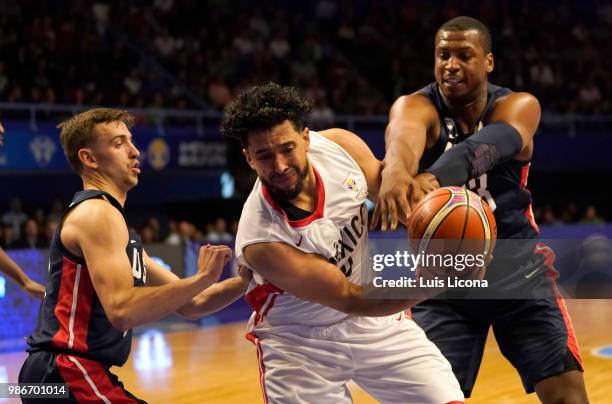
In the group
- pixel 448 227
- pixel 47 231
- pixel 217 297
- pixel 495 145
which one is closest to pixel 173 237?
pixel 47 231

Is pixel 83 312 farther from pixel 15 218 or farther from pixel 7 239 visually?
pixel 15 218

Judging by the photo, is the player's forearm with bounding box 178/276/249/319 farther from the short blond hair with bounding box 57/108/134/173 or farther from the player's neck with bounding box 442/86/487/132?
the player's neck with bounding box 442/86/487/132

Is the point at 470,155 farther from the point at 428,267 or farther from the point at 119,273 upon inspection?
the point at 119,273

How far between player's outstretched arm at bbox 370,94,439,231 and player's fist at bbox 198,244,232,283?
1.94ft

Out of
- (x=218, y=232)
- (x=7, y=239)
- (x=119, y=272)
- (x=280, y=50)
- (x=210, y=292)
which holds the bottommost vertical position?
(x=218, y=232)

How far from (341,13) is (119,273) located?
17.7 m

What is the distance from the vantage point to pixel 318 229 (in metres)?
3.68

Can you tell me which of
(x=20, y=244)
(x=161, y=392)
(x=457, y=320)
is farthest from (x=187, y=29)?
(x=457, y=320)

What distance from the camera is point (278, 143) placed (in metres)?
3.48

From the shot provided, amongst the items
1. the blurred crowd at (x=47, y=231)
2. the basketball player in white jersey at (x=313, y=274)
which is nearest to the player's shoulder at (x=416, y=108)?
the basketball player in white jersey at (x=313, y=274)

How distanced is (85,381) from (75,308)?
0.93ft

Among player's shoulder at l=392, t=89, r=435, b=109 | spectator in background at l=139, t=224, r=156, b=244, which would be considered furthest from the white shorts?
spectator in background at l=139, t=224, r=156, b=244

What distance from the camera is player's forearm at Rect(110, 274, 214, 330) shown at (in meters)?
3.47

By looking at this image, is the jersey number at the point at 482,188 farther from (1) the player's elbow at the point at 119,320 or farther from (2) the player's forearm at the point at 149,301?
(1) the player's elbow at the point at 119,320
